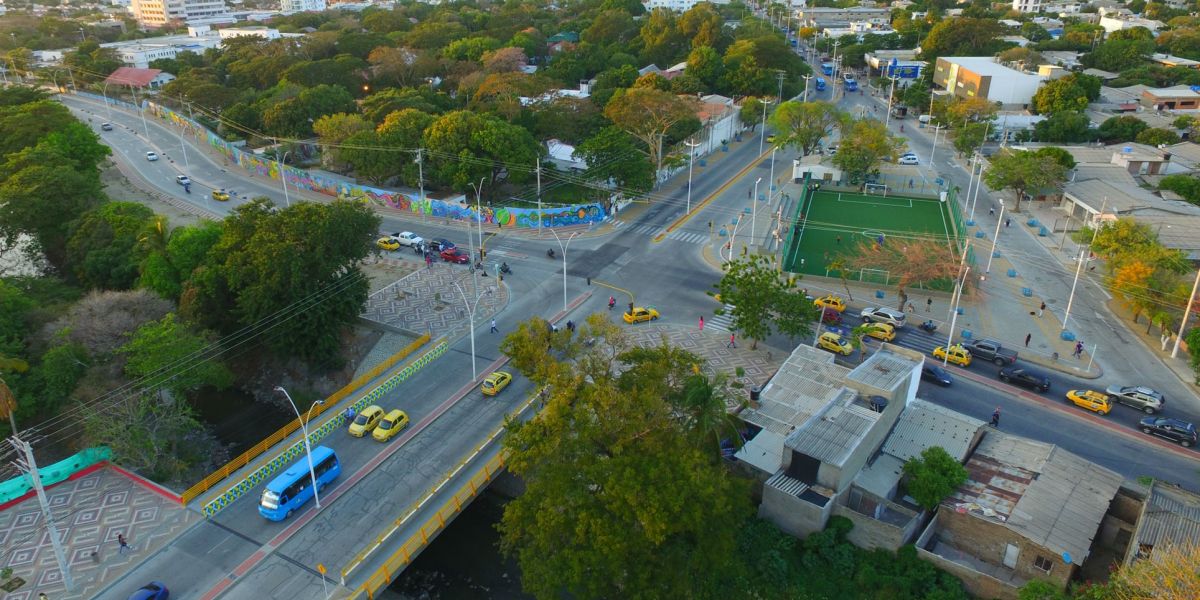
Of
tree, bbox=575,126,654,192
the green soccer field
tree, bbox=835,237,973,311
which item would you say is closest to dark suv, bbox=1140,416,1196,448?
tree, bbox=835,237,973,311

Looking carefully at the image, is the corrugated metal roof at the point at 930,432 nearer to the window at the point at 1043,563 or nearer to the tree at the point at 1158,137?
the window at the point at 1043,563

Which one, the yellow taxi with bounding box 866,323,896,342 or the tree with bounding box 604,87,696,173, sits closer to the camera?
the yellow taxi with bounding box 866,323,896,342

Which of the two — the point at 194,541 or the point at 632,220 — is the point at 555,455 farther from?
the point at 632,220

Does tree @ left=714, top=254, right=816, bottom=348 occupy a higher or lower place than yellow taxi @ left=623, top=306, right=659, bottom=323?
higher

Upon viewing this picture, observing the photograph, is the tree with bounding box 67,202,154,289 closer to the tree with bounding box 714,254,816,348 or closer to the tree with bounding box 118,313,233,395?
the tree with bounding box 118,313,233,395

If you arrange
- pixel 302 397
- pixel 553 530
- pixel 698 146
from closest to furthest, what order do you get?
pixel 553 530 → pixel 302 397 → pixel 698 146

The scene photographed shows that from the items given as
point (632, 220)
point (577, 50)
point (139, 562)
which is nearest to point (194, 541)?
point (139, 562)
